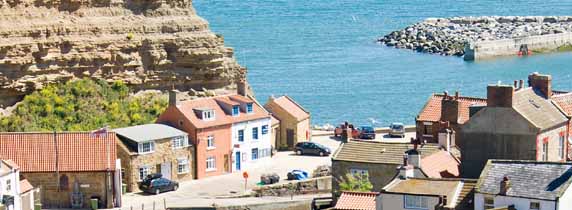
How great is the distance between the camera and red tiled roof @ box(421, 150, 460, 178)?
51094mm

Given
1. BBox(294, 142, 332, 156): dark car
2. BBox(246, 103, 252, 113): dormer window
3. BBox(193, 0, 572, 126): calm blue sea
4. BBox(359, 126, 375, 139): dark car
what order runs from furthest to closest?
BBox(193, 0, 572, 126): calm blue sea → BBox(359, 126, 375, 139): dark car → BBox(294, 142, 332, 156): dark car → BBox(246, 103, 252, 113): dormer window

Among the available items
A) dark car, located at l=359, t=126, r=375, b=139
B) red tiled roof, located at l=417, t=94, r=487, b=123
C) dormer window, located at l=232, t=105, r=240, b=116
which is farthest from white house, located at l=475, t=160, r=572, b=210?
dark car, located at l=359, t=126, r=375, b=139

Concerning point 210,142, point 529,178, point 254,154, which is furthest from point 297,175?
point 529,178

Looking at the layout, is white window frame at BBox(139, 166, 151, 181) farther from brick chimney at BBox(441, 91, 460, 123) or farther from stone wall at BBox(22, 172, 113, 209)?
brick chimney at BBox(441, 91, 460, 123)

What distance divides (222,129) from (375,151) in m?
15.4

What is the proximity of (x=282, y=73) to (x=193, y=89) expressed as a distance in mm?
62990

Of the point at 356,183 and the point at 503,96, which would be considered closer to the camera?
the point at 503,96

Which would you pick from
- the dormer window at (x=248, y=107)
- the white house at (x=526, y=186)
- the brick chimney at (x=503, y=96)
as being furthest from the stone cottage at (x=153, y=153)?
the white house at (x=526, y=186)

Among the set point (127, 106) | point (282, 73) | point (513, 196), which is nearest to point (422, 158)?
point (513, 196)

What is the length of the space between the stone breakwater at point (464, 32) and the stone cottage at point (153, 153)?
97.4 m

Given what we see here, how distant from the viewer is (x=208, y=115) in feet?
225

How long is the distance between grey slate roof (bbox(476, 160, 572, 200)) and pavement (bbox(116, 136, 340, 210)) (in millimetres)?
19340

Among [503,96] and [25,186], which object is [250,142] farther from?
[503,96]

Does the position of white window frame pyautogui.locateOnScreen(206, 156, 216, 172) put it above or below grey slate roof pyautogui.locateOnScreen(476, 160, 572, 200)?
below
